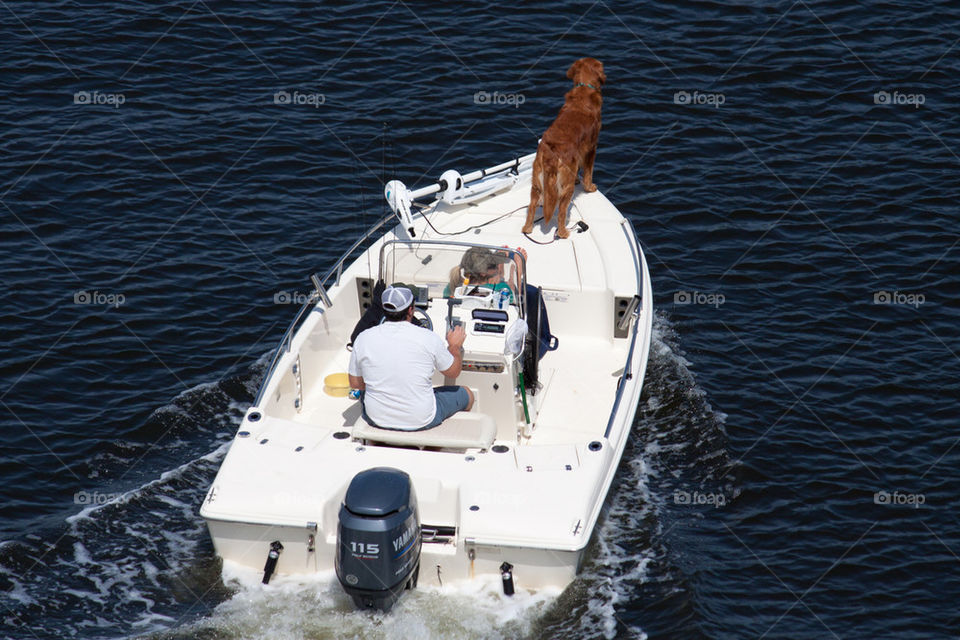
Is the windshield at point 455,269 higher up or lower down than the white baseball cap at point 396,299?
higher up

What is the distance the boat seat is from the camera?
7.65 metres

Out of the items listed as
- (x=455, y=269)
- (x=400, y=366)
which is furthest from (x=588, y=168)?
(x=400, y=366)

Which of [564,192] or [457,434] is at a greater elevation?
[564,192]

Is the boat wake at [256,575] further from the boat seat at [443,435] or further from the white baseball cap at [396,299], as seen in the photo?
the white baseball cap at [396,299]

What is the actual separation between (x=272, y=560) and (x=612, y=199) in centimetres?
683

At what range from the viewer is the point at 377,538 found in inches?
261

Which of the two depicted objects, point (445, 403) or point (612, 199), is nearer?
point (445, 403)

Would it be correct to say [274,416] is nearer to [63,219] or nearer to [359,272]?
[359,272]

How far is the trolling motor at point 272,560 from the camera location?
724 centimetres

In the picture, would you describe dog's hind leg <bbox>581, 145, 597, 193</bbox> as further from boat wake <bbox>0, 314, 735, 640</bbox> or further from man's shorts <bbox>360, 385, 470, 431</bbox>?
man's shorts <bbox>360, 385, 470, 431</bbox>

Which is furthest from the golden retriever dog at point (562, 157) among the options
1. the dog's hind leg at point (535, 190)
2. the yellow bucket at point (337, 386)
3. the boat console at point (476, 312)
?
the yellow bucket at point (337, 386)

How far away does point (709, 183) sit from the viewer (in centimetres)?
1305

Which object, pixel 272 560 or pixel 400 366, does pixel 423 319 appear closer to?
pixel 400 366

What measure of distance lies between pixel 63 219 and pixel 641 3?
807cm
